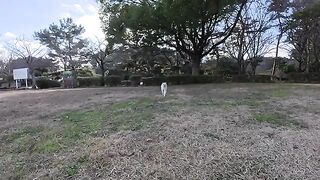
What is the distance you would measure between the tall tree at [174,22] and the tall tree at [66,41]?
37.9 ft

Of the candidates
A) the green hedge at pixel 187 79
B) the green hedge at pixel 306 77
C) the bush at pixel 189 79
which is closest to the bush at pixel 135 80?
the green hedge at pixel 187 79

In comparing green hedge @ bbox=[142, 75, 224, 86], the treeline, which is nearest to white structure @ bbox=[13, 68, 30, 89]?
the treeline

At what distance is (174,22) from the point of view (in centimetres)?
1460

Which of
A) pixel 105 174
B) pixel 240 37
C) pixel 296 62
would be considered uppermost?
pixel 240 37

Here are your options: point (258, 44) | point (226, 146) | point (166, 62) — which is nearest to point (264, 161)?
point (226, 146)

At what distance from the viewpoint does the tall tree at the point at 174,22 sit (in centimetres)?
1377

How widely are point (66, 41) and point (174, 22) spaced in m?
17.2

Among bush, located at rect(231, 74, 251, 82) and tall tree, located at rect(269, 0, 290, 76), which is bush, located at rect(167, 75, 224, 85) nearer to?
bush, located at rect(231, 74, 251, 82)

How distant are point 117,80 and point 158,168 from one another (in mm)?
16593

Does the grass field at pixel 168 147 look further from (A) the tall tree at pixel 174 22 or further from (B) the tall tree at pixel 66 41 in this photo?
(B) the tall tree at pixel 66 41

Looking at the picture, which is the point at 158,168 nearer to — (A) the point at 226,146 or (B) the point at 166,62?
(A) the point at 226,146

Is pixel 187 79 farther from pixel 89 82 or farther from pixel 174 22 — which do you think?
pixel 89 82

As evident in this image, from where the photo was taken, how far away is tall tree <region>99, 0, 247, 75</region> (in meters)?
13.8

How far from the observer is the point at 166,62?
77.8ft
